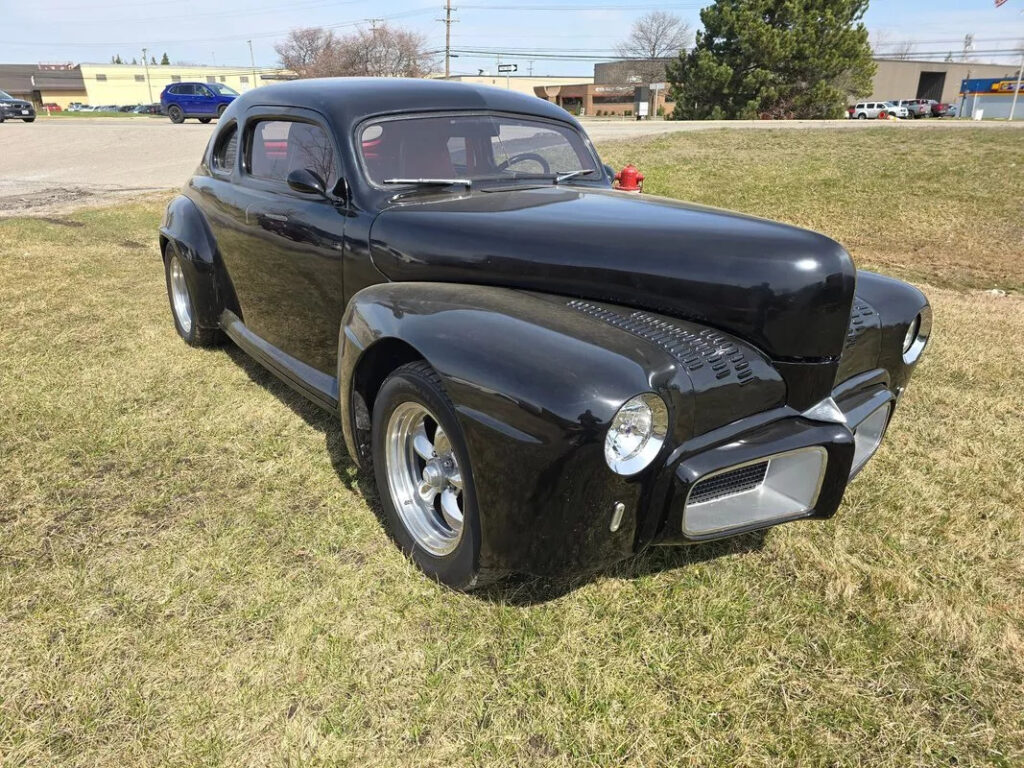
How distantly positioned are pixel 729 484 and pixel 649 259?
0.77 m

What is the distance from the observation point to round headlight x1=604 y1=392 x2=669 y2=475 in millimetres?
1841

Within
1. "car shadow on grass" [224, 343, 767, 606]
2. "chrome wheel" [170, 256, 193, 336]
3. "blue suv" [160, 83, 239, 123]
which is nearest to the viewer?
"car shadow on grass" [224, 343, 767, 606]

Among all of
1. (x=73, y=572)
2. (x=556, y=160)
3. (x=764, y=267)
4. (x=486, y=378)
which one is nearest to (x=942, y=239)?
(x=556, y=160)

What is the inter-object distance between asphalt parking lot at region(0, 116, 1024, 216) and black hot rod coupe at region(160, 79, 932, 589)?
9.71 meters

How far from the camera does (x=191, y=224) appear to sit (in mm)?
4191

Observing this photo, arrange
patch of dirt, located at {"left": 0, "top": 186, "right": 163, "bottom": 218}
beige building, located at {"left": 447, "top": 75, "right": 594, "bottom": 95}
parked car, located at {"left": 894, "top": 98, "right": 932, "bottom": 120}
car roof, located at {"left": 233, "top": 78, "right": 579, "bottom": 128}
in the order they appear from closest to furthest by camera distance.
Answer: car roof, located at {"left": 233, "top": 78, "right": 579, "bottom": 128}
patch of dirt, located at {"left": 0, "top": 186, "right": 163, "bottom": 218}
parked car, located at {"left": 894, "top": 98, "right": 932, "bottom": 120}
beige building, located at {"left": 447, "top": 75, "right": 594, "bottom": 95}

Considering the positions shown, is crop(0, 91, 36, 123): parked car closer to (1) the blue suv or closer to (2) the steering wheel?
(1) the blue suv

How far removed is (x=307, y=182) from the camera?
116 inches

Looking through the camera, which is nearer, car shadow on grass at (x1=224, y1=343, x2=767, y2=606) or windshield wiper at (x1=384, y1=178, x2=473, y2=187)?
car shadow on grass at (x1=224, y1=343, x2=767, y2=606)

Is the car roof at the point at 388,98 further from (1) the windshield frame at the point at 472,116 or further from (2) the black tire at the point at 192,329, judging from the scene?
(2) the black tire at the point at 192,329

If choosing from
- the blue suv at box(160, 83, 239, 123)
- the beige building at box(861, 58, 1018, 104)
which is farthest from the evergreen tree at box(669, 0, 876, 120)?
the beige building at box(861, 58, 1018, 104)

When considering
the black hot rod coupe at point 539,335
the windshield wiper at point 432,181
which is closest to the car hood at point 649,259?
the black hot rod coupe at point 539,335

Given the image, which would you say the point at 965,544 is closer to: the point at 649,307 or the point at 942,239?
the point at 649,307

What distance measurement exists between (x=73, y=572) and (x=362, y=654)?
1.14 m
